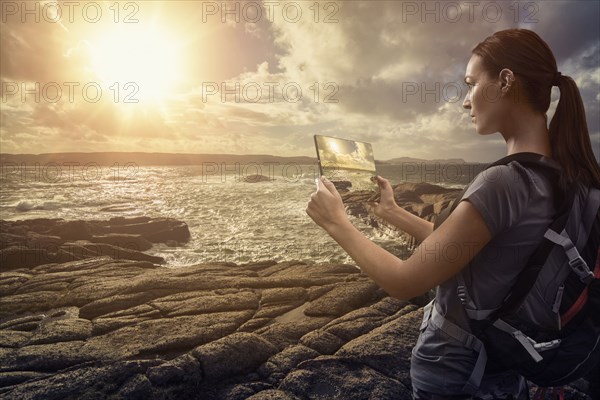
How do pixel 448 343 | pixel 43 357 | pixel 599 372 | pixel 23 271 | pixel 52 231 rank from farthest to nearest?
pixel 52 231 → pixel 23 271 → pixel 43 357 → pixel 599 372 → pixel 448 343

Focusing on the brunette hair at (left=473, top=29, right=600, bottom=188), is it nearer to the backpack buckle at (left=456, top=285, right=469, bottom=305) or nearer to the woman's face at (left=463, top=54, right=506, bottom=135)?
the woman's face at (left=463, top=54, right=506, bottom=135)

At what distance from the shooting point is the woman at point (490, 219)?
1.60 m

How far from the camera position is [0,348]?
5.39 meters

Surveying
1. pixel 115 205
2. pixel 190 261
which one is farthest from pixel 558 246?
pixel 115 205

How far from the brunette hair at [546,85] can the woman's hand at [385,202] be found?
108cm

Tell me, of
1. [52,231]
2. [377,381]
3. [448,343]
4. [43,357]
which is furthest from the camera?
[52,231]

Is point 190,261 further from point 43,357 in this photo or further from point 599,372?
point 599,372

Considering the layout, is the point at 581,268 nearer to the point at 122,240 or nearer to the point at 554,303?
the point at 554,303

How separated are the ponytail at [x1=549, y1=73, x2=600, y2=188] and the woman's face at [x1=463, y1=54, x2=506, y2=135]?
→ 27 centimetres

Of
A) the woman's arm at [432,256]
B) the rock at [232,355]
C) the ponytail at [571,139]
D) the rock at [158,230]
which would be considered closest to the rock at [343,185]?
the woman's arm at [432,256]

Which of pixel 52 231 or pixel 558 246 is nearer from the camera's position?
pixel 558 246

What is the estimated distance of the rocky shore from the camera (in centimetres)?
448

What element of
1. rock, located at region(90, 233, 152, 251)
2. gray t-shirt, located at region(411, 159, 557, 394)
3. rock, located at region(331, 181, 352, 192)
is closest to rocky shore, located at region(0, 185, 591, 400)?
rock, located at region(331, 181, 352, 192)

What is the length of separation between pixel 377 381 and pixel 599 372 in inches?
87.8
